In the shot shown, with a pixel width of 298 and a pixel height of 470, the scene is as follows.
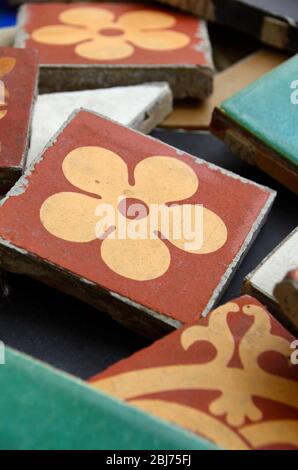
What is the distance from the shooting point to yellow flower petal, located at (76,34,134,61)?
4.78ft

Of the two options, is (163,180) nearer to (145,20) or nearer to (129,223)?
(129,223)

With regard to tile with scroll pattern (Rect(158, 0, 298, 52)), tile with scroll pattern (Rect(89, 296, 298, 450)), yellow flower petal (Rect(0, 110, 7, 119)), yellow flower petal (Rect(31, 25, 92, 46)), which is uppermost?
tile with scroll pattern (Rect(158, 0, 298, 52))

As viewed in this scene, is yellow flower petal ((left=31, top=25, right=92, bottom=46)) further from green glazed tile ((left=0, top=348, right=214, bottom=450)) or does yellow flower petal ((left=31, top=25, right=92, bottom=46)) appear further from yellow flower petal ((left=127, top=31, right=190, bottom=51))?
green glazed tile ((left=0, top=348, right=214, bottom=450))

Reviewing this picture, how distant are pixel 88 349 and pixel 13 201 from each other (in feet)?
0.77

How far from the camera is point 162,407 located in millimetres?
842

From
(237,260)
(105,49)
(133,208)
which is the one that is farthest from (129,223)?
(105,49)

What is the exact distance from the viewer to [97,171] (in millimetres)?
1142

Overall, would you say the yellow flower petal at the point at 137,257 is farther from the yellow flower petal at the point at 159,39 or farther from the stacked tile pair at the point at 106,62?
the yellow flower petal at the point at 159,39

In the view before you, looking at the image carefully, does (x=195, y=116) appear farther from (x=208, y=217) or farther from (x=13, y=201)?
(x=13, y=201)

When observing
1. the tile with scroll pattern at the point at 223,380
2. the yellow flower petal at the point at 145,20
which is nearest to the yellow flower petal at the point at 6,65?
the yellow flower petal at the point at 145,20

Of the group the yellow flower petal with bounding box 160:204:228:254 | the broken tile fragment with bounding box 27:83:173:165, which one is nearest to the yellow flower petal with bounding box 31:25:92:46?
the broken tile fragment with bounding box 27:83:173:165

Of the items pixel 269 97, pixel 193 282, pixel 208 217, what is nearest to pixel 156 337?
pixel 193 282

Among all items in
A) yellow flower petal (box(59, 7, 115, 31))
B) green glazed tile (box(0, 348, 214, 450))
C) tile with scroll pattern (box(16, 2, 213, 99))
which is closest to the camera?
green glazed tile (box(0, 348, 214, 450))

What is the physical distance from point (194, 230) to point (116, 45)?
0.56 m
